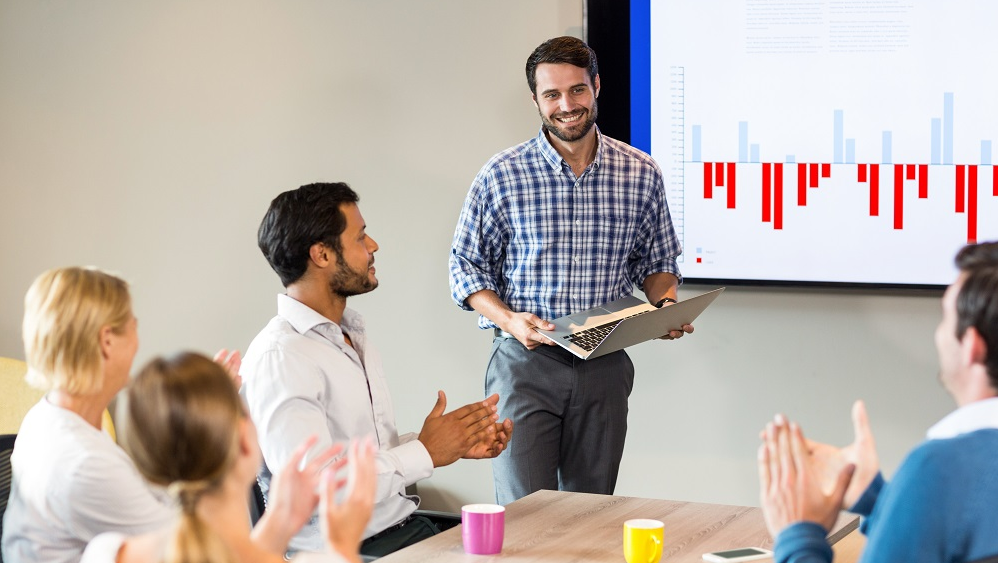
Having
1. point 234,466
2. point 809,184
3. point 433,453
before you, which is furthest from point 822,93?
point 234,466

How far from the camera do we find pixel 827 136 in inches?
133

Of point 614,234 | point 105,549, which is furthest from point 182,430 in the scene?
point 614,234

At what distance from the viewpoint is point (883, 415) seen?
11.3ft

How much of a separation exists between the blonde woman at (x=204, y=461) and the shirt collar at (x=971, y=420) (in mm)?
709

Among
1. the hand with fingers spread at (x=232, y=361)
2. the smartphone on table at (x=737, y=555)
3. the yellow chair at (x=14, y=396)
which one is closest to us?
the smartphone on table at (x=737, y=555)

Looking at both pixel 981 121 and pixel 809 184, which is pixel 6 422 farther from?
pixel 981 121

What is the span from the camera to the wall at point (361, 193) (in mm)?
3504

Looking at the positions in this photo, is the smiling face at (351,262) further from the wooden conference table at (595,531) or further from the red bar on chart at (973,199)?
the red bar on chart at (973,199)

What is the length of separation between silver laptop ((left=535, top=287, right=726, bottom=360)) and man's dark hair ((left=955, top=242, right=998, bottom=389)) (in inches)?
51.0

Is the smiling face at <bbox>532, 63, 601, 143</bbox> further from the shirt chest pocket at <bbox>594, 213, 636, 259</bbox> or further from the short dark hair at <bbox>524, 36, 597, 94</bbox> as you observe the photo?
the shirt chest pocket at <bbox>594, 213, 636, 259</bbox>

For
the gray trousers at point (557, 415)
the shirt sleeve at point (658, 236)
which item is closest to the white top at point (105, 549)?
the gray trousers at point (557, 415)

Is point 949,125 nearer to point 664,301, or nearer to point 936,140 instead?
point 936,140

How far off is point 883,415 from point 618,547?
1.74 metres

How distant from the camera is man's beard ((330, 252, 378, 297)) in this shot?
8.19ft
